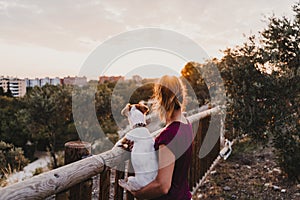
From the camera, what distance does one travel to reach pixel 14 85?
14.4 meters

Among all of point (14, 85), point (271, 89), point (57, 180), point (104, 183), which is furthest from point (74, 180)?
point (14, 85)

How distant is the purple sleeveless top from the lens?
1.60 meters

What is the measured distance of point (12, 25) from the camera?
36.4ft

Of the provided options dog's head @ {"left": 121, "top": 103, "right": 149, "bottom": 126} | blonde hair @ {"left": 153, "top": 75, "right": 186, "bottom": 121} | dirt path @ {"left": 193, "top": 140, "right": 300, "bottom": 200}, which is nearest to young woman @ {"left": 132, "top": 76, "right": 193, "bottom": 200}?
blonde hair @ {"left": 153, "top": 75, "right": 186, "bottom": 121}

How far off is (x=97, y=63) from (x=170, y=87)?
131cm

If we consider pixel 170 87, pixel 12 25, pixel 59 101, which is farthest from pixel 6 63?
pixel 170 87

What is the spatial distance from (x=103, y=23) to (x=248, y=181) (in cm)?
437

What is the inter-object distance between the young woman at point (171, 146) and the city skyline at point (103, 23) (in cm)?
111

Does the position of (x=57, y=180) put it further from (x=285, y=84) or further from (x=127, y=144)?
(x=285, y=84)

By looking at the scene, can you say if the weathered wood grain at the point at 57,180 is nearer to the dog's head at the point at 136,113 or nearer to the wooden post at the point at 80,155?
the wooden post at the point at 80,155

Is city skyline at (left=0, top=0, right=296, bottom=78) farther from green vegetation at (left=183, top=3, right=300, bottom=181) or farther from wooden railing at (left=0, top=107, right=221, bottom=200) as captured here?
wooden railing at (left=0, top=107, right=221, bottom=200)

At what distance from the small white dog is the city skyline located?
49.9 inches

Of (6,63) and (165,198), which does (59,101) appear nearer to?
(6,63)

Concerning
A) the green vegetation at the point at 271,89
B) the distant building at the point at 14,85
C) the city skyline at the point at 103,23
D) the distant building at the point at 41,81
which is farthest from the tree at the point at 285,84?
the distant building at the point at 14,85
